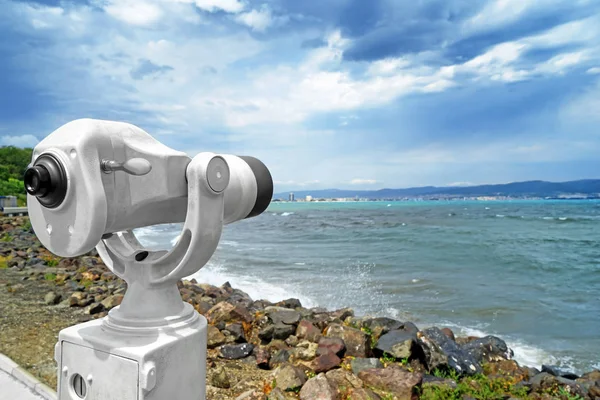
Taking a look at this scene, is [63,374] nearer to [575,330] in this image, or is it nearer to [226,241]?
[575,330]

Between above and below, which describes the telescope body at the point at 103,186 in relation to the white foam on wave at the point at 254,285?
above

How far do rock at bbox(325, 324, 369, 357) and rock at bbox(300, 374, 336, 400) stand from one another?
2.83ft

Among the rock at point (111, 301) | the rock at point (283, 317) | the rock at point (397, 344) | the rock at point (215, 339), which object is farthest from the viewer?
the rock at point (111, 301)


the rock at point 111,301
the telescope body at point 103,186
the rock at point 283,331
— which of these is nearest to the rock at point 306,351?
the rock at point 283,331

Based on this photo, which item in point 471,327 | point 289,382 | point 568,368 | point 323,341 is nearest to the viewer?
point 289,382

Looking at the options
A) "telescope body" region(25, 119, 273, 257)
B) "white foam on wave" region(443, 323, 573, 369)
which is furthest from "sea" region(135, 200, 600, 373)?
"telescope body" region(25, 119, 273, 257)

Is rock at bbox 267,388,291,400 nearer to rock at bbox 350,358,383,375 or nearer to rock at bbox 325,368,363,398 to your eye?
rock at bbox 325,368,363,398

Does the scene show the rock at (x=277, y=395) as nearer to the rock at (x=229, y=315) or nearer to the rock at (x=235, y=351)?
the rock at (x=235, y=351)

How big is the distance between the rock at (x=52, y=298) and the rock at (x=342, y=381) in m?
4.44

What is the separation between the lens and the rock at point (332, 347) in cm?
409

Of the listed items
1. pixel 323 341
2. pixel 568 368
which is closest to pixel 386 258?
pixel 568 368

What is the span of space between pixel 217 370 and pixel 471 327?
5.64m

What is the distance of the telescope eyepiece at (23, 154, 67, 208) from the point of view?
165 cm

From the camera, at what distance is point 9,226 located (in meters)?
16.8
